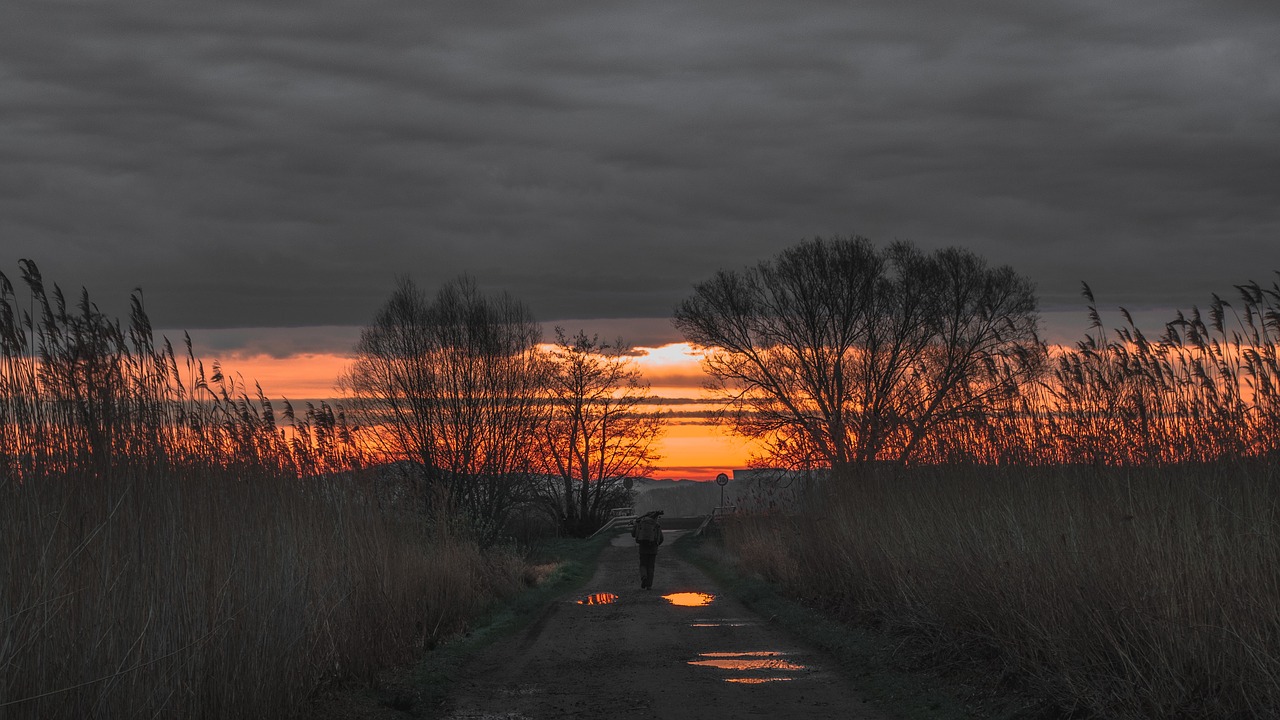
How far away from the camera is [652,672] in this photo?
38.7 ft

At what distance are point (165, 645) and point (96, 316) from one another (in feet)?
7.84

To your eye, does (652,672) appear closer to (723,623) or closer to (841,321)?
(723,623)

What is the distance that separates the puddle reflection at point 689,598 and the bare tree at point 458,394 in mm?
11837

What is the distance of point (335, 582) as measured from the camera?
10570 millimetres

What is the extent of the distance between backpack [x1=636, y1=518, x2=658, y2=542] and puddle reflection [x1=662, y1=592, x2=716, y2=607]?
6.64 ft

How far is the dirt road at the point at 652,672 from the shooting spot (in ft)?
31.3

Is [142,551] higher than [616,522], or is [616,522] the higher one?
[142,551]

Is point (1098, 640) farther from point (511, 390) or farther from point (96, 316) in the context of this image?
point (511, 390)

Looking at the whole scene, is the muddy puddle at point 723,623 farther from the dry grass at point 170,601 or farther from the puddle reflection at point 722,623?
the dry grass at point 170,601


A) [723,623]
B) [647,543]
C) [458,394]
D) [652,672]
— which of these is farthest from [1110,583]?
[458,394]

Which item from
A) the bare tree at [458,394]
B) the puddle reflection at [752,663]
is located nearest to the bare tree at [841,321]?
the bare tree at [458,394]

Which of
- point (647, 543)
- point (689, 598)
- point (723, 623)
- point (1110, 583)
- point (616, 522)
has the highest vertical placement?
point (1110, 583)

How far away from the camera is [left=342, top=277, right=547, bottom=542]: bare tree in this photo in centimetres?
3494

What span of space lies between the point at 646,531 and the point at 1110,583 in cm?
1782
